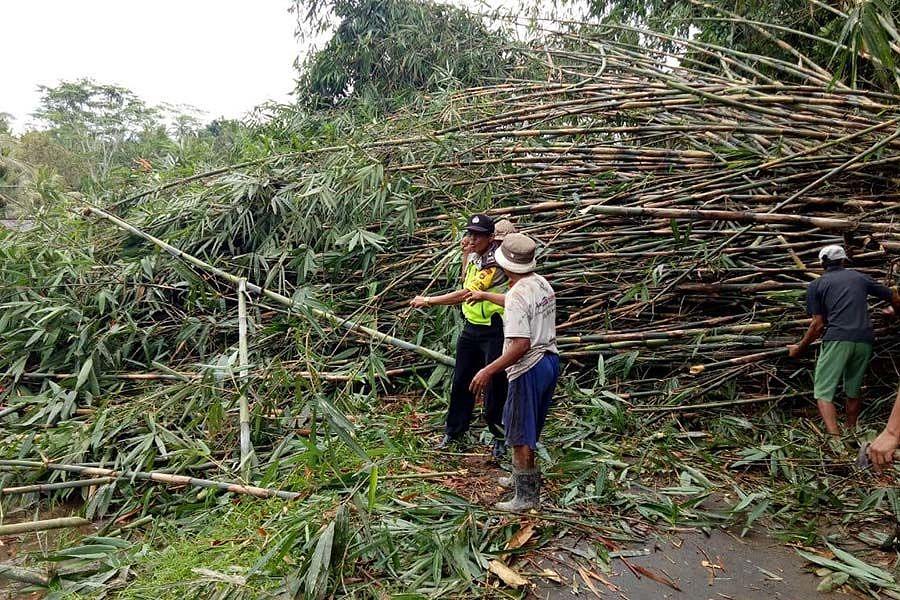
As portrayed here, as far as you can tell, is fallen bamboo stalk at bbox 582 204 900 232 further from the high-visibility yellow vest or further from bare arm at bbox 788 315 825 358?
the high-visibility yellow vest

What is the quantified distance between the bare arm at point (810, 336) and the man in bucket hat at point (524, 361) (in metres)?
1.69

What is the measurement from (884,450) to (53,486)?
3261 mm

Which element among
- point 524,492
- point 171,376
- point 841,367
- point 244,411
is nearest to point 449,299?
point 524,492

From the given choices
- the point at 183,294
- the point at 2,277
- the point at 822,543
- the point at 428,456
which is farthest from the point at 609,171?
the point at 2,277

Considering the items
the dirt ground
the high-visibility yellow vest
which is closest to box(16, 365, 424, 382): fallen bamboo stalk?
the high-visibility yellow vest

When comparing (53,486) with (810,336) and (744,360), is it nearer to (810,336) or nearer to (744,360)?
(744,360)

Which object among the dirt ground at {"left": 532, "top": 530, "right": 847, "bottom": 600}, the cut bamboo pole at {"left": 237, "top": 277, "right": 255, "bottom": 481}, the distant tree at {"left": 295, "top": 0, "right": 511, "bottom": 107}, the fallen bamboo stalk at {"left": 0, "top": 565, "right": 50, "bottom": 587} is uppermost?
the distant tree at {"left": 295, "top": 0, "right": 511, "bottom": 107}

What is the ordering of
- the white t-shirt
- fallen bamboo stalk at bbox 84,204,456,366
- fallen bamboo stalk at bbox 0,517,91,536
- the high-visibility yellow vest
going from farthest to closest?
fallen bamboo stalk at bbox 84,204,456,366 < the high-visibility yellow vest < the white t-shirt < fallen bamboo stalk at bbox 0,517,91,536

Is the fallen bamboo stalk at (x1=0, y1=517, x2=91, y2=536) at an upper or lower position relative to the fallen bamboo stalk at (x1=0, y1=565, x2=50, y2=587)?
upper

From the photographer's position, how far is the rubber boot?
236 centimetres

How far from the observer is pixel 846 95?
12.7 ft

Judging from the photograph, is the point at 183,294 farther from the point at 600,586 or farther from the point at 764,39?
the point at 764,39

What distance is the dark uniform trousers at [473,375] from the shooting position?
289 centimetres

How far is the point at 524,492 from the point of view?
7.76 feet
